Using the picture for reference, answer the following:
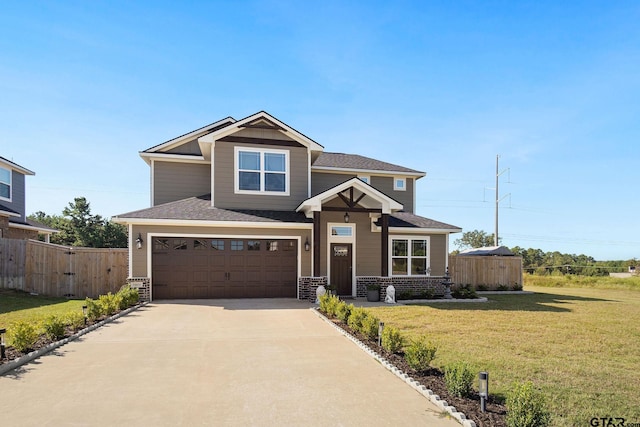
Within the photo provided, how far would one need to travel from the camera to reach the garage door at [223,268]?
45.7ft

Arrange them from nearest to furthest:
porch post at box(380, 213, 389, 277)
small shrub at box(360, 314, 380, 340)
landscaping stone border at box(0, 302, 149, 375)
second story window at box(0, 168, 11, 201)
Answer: landscaping stone border at box(0, 302, 149, 375), small shrub at box(360, 314, 380, 340), porch post at box(380, 213, 389, 277), second story window at box(0, 168, 11, 201)

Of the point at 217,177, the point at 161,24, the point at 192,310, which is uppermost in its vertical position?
the point at 161,24

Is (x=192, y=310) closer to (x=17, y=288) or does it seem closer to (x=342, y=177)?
(x=17, y=288)

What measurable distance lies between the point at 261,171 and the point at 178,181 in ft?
13.9

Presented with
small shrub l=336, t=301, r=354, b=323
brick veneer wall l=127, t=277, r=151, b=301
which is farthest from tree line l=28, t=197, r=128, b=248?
small shrub l=336, t=301, r=354, b=323

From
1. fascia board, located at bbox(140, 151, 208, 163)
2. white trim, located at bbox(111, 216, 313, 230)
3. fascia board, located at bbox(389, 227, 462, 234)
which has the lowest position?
fascia board, located at bbox(389, 227, 462, 234)

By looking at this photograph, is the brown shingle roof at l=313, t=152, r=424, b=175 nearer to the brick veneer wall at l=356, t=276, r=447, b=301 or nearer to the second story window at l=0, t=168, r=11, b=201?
the brick veneer wall at l=356, t=276, r=447, b=301

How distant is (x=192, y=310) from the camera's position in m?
11.8

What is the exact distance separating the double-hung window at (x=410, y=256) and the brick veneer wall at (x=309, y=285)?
3.72 meters

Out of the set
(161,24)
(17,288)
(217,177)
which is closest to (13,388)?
(161,24)

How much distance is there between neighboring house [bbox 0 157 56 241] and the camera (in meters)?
18.9

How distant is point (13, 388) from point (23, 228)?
802 inches

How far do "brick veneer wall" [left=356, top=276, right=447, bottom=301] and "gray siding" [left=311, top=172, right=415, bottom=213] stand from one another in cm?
453

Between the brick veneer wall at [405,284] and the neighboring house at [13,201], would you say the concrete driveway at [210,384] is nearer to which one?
the brick veneer wall at [405,284]
